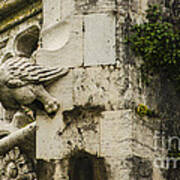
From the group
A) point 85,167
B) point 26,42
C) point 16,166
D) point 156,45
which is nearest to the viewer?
point 85,167

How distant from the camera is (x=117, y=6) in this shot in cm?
643

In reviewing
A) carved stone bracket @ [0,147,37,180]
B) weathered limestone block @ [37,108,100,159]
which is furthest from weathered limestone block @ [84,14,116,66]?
carved stone bracket @ [0,147,37,180]

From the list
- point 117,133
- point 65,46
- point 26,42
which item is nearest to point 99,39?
point 65,46

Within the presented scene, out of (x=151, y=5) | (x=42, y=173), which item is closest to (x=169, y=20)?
(x=151, y=5)

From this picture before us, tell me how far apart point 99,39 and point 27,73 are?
721 millimetres

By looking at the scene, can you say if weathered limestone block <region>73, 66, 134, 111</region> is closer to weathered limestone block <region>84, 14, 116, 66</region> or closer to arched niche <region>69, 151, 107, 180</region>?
weathered limestone block <region>84, 14, 116, 66</region>

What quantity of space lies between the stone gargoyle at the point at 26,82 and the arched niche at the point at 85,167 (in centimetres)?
48

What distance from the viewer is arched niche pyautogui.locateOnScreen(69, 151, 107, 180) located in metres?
6.07

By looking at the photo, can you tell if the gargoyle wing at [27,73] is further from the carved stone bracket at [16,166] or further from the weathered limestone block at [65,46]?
the carved stone bracket at [16,166]

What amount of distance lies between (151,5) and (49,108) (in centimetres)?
140

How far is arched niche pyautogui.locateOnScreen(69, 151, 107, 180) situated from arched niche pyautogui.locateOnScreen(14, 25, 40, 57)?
2.59m

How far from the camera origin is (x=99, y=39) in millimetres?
6355

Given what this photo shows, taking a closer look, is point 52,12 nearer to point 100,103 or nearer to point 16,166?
point 100,103

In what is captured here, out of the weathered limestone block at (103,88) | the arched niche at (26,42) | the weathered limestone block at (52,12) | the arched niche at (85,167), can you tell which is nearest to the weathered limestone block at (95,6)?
the weathered limestone block at (52,12)
